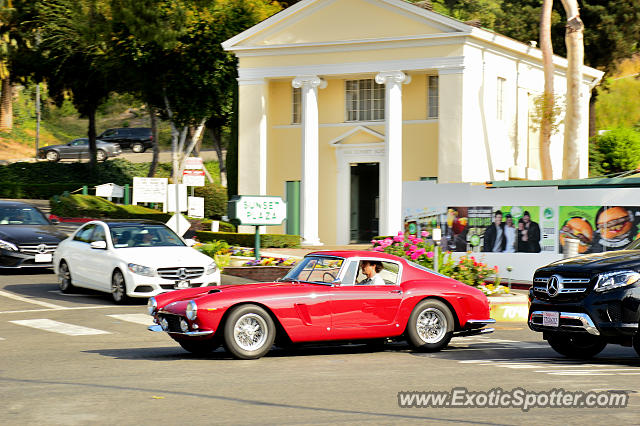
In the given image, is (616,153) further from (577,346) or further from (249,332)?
(249,332)

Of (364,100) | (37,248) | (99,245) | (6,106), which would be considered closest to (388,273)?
(99,245)

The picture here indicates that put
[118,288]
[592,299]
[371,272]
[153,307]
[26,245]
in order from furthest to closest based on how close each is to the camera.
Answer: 1. [26,245]
2. [118,288]
3. [371,272]
4. [153,307]
5. [592,299]

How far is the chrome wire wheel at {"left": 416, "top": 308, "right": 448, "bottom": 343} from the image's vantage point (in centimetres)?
1318

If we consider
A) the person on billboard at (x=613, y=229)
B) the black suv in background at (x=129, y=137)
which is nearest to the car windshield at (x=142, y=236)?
the person on billboard at (x=613, y=229)

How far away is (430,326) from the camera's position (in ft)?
43.5

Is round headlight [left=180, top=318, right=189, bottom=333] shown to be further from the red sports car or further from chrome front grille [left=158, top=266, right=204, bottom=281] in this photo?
chrome front grille [left=158, top=266, right=204, bottom=281]

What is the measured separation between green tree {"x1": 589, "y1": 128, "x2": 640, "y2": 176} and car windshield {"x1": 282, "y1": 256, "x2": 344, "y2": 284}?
121 feet

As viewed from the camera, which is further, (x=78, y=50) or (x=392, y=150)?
(x=78, y=50)

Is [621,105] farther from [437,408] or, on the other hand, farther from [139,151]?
[437,408]

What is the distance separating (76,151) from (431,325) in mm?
58796

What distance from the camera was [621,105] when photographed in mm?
71062

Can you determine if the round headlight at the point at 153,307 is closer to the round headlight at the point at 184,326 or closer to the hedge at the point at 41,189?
the round headlight at the point at 184,326

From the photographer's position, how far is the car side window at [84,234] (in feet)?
68.8

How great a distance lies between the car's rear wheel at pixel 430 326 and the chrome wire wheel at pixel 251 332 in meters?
2.04
